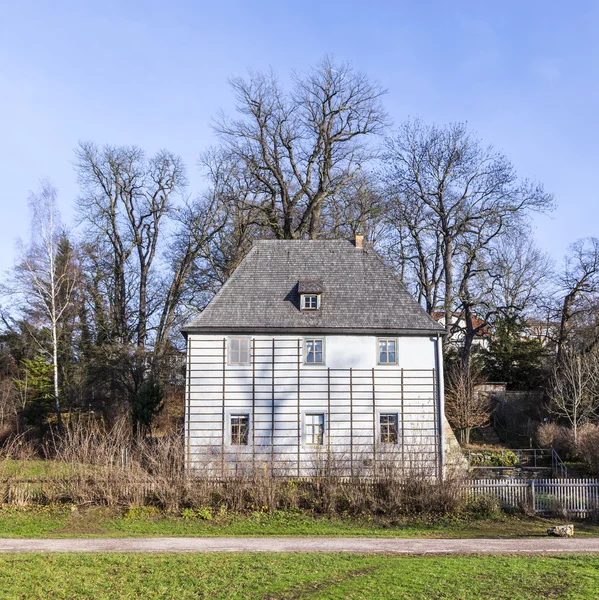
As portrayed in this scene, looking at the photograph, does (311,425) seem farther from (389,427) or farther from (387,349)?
(387,349)

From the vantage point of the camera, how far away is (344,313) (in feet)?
82.1

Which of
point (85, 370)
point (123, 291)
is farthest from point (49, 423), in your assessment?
point (123, 291)

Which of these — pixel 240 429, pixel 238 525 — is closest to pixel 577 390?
pixel 240 429

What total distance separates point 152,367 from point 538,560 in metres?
24.2

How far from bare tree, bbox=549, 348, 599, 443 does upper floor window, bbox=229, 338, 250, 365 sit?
15.0m

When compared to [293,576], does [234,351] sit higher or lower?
higher

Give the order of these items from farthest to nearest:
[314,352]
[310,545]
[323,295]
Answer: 1. [323,295]
2. [314,352]
3. [310,545]

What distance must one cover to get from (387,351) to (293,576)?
1328 centimetres

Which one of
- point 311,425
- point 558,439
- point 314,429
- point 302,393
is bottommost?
point 558,439

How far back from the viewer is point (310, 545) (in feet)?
50.1

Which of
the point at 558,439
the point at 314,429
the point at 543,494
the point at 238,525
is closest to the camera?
the point at 238,525

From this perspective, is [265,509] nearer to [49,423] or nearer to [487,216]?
[49,423]

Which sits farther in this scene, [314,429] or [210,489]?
[314,429]

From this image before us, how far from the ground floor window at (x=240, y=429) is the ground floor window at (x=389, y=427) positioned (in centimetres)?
469
